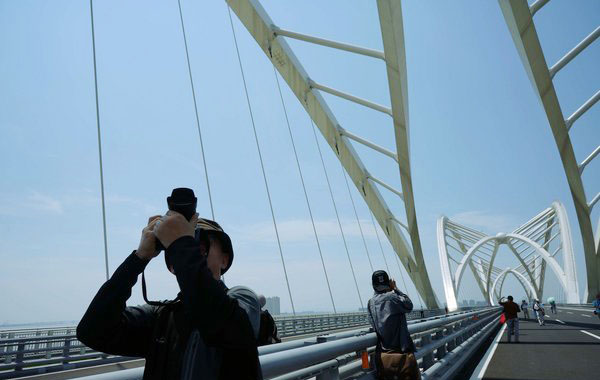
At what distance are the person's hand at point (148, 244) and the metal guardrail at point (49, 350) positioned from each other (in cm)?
204

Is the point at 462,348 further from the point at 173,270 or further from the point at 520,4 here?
the point at 520,4

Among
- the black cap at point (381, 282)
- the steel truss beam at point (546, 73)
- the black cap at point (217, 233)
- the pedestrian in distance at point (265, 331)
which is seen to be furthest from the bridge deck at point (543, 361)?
the steel truss beam at point (546, 73)

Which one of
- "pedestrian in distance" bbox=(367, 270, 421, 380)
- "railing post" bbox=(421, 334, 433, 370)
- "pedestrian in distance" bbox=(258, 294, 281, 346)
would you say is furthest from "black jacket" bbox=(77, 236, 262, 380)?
"railing post" bbox=(421, 334, 433, 370)

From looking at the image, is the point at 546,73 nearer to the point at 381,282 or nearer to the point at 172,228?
the point at 381,282

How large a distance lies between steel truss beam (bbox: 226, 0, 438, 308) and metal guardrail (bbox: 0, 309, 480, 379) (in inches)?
314

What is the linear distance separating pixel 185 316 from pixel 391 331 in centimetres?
349

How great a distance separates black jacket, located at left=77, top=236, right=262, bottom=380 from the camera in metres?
1.35

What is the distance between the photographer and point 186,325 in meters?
1.50

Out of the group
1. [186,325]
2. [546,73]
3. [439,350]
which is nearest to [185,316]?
[186,325]

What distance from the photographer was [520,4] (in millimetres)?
15250

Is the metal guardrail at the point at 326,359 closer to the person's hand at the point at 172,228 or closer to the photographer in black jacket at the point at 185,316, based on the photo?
the photographer in black jacket at the point at 185,316

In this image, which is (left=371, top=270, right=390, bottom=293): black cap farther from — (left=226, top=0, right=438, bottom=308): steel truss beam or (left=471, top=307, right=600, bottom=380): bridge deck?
(left=226, top=0, right=438, bottom=308): steel truss beam

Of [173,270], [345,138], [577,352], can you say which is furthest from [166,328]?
[345,138]

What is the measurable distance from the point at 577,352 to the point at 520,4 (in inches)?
440
